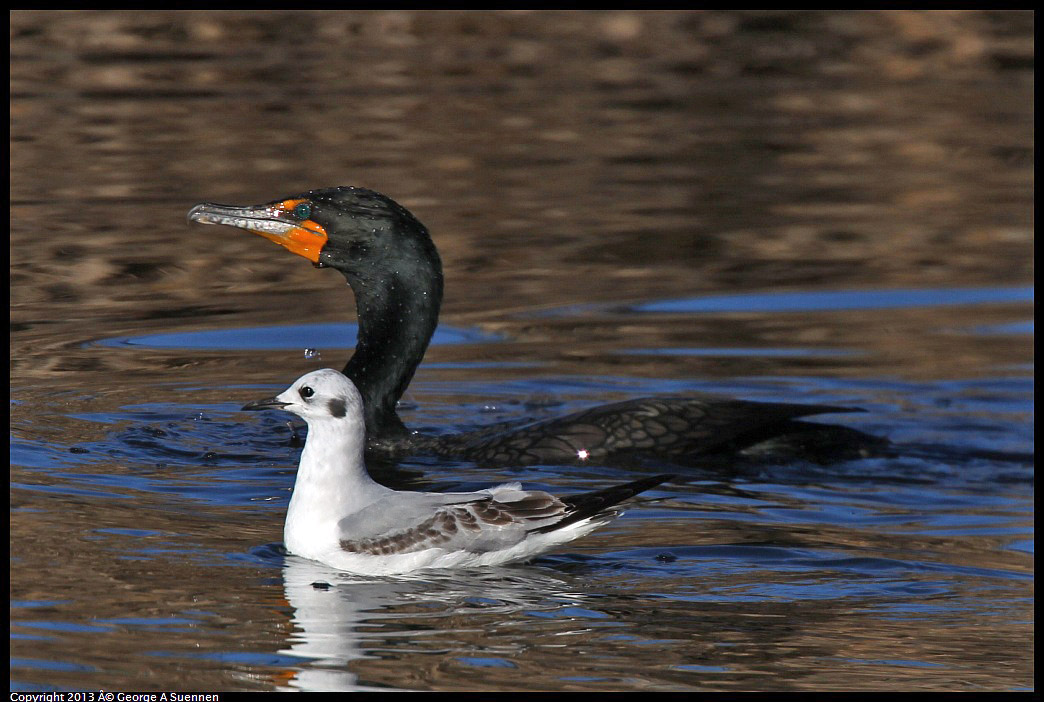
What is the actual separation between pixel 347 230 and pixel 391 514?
2627 mm

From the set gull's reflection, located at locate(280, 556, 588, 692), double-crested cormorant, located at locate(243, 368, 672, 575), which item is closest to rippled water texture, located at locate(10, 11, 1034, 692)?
gull's reflection, located at locate(280, 556, 588, 692)

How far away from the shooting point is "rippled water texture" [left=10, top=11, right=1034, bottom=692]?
585cm

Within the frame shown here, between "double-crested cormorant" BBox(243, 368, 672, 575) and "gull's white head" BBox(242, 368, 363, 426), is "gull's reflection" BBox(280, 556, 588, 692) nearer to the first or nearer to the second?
"double-crested cormorant" BBox(243, 368, 672, 575)

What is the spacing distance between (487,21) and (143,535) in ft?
52.2

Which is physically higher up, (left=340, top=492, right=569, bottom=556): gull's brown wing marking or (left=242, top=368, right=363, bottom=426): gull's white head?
(left=242, top=368, right=363, bottom=426): gull's white head

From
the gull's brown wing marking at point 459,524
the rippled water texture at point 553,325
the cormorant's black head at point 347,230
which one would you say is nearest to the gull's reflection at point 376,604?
the rippled water texture at point 553,325

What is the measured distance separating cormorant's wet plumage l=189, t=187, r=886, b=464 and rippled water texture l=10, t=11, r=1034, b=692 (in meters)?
0.17

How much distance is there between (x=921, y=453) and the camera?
8680 mm

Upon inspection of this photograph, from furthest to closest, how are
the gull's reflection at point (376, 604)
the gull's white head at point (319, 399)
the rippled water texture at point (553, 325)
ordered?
the gull's white head at point (319, 399), the rippled water texture at point (553, 325), the gull's reflection at point (376, 604)

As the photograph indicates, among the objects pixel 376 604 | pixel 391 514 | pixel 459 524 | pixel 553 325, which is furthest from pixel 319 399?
pixel 553 325

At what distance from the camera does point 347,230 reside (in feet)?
28.7

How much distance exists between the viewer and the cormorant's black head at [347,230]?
8.73 meters

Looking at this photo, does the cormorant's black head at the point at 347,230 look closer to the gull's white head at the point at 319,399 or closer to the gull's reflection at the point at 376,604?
the gull's white head at the point at 319,399
